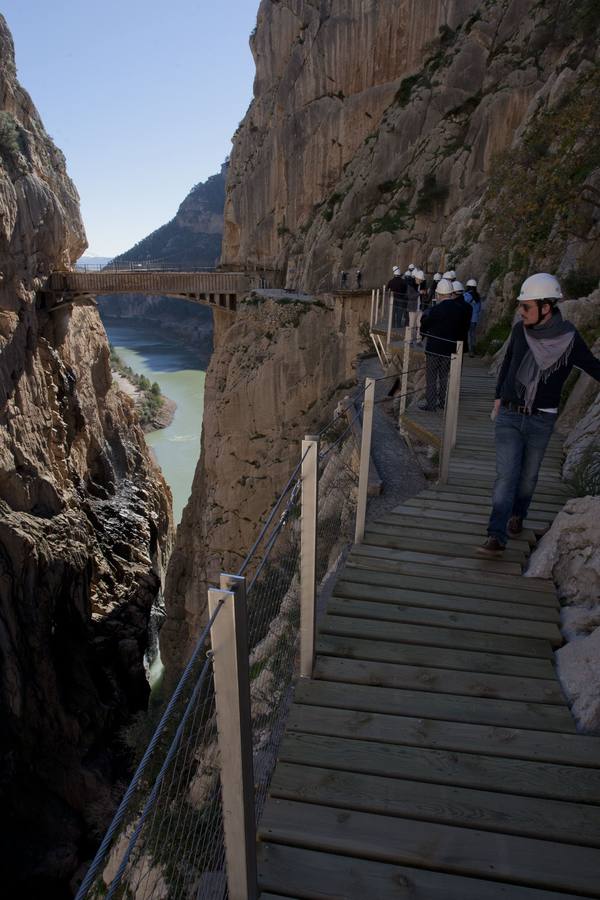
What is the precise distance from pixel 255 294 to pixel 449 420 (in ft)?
58.1

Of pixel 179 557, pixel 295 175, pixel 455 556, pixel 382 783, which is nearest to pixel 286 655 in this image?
pixel 382 783

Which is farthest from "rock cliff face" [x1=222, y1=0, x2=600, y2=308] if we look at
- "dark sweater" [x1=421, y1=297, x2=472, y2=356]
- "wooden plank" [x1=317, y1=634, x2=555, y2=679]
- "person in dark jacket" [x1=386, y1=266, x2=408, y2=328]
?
"wooden plank" [x1=317, y1=634, x2=555, y2=679]

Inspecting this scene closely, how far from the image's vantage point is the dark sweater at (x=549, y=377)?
378 centimetres

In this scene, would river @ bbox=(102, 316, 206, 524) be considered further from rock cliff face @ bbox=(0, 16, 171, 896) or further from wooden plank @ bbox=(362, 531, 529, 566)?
wooden plank @ bbox=(362, 531, 529, 566)

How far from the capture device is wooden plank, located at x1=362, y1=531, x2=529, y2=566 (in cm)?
434

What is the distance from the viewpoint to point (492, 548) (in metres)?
4.32

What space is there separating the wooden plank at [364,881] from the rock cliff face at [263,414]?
1687 cm

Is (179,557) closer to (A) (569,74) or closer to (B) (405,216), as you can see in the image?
(B) (405,216)

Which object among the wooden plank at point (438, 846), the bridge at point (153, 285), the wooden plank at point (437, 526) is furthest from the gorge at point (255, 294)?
the wooden plank at point (438, 846)

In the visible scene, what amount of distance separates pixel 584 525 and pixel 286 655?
210 centimetres

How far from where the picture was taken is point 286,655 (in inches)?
145

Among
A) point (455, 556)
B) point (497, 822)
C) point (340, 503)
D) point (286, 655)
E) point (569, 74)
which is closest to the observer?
point (497, 822)

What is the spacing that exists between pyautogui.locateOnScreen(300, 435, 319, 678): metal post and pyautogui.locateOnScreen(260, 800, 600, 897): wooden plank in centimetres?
87

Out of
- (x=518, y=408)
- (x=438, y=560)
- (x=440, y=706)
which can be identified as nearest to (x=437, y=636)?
(x=440, y=706)
